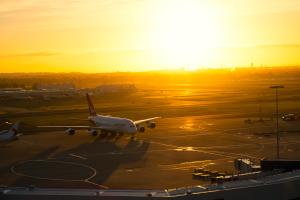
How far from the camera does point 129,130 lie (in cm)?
7544

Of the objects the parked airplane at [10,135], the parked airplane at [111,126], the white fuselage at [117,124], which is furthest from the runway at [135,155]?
the white fuselage at [117,124]

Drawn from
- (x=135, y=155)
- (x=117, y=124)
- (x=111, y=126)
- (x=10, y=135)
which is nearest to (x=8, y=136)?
(x=10, y=135)

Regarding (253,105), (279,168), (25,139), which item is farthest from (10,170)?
(253,105)

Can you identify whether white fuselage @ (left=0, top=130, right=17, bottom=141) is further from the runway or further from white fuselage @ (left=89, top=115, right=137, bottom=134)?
white fuselage @ (left=89, top=115, right=137, bottom=134)

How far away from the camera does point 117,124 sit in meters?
76.6

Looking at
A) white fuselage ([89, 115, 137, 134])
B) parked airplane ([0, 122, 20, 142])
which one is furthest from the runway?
white fuselage ([89, 115, 137, 134])

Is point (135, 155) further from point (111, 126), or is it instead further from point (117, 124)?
point (111, 126)

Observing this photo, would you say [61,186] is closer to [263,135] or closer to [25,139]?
[25,139]

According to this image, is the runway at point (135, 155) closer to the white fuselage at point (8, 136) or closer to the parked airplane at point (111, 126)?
the white fuselage at point (8, 136)

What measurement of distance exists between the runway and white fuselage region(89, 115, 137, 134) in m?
1.63

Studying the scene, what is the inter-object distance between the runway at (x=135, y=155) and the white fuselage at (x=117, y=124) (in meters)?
1.63

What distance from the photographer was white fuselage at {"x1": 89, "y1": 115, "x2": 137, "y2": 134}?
75438 mm

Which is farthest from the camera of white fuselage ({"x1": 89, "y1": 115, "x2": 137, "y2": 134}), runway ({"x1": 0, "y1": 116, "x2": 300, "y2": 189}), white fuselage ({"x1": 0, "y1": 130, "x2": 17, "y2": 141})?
white fuselage ({"x1": 89, "y1": 115, "x2": 137, "y2": 134})

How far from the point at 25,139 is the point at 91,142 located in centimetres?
1169
